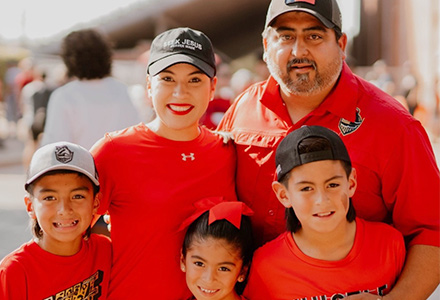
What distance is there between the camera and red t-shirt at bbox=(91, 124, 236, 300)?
2885 millimetres

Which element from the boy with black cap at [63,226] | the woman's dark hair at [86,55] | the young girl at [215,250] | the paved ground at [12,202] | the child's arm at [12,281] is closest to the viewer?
the child's arm at [12,281]

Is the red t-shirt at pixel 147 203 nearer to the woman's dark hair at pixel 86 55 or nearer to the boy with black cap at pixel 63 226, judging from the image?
the boy with black cap at pixel 63 226

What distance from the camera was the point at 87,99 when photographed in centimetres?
454

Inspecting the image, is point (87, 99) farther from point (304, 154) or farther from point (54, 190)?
point (304, 154)

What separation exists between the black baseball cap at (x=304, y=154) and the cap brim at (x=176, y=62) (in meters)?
0.61

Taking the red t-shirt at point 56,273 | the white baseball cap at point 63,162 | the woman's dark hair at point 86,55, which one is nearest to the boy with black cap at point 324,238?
the red t-shirt at point 56,273

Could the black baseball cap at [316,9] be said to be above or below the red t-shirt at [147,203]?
above

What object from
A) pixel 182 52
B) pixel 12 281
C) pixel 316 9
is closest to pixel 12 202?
pixel 12 281

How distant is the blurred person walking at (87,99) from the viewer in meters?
4.43

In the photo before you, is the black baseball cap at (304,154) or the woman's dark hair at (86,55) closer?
the black baseball cap at (304,154)

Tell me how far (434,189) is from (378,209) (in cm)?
31

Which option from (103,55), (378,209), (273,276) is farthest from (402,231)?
(103,55)

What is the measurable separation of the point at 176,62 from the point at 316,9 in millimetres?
810

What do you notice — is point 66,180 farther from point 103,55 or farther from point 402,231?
point 103,55
